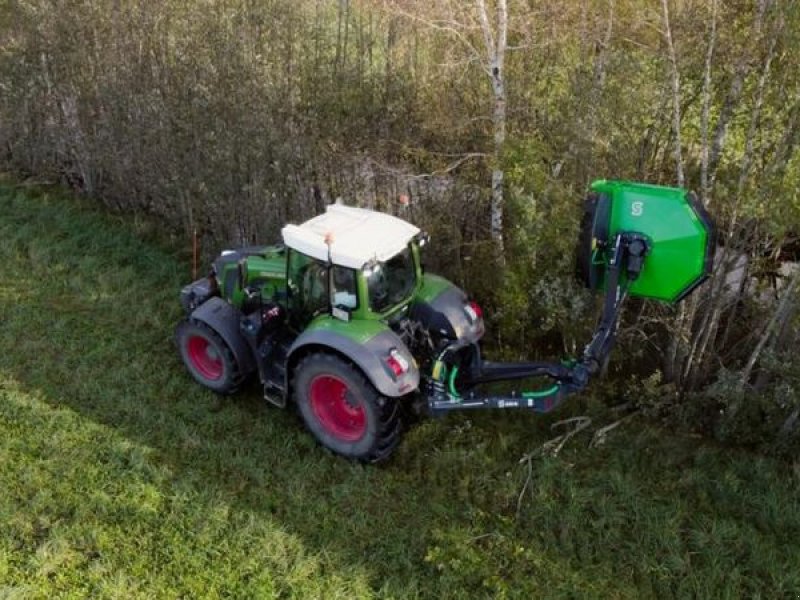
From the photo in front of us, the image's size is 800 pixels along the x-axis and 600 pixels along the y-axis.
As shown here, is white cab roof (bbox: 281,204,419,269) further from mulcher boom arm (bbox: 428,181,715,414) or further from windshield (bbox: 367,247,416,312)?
mulcher boom arm (bbox: 428,181,715,414)

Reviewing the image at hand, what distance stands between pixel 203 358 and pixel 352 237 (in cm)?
200

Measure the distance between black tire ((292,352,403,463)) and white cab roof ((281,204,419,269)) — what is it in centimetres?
74

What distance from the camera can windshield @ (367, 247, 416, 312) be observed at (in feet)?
16.6

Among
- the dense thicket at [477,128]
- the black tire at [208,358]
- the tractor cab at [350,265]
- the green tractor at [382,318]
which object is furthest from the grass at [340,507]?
the tractor cab at [350,265]

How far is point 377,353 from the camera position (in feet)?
15.6

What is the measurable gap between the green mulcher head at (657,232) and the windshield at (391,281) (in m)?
1.36

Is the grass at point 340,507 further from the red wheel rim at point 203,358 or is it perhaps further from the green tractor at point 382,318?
the green tractor at point 382,318

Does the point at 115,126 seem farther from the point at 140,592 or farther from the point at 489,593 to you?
the point at 489,593

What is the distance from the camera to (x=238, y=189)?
7824 millimetres

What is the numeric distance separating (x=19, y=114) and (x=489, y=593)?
9.30m

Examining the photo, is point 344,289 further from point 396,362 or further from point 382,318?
point 396,362

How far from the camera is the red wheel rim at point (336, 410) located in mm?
5273

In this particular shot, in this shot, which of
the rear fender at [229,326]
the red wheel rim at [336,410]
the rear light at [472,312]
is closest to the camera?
the red wheel rim at [336,410]

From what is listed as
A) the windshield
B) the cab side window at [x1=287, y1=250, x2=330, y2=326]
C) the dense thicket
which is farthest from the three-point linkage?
the cab side window at [x1=287, y1=250, x2=330, y2=326]
